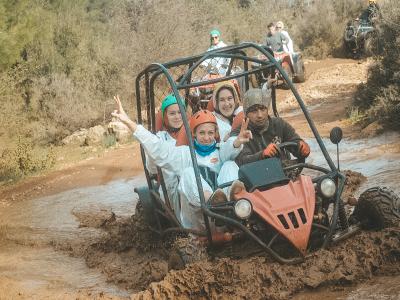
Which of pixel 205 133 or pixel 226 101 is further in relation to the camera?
pixel 226 101

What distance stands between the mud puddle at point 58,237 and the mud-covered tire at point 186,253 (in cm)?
84

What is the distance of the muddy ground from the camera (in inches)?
190

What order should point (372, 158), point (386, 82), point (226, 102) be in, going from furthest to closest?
1. point (386, 82)
2. point (372, 158)
3. point (226, 102)

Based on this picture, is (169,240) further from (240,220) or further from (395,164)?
(395,164)

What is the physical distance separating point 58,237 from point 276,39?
10933mm

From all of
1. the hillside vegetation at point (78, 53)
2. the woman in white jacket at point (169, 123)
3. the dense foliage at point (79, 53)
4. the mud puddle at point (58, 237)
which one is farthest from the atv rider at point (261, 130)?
the dense foliage at point (79, 53)

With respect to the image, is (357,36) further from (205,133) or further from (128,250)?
(205,133)

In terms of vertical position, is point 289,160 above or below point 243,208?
above

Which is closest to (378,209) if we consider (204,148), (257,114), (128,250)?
(257,114)

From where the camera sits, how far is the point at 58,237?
872cm

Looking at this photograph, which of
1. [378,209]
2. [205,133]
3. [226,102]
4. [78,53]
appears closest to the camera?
[378,209]

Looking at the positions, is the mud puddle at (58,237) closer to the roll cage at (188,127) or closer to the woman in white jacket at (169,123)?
the roll cage at (188,127)

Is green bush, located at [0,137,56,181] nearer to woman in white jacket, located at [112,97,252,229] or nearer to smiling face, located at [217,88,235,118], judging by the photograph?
smiling face, located at [217,88,235,118]

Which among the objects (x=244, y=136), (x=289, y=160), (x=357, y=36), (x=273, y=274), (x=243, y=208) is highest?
(x=357, y=36)
